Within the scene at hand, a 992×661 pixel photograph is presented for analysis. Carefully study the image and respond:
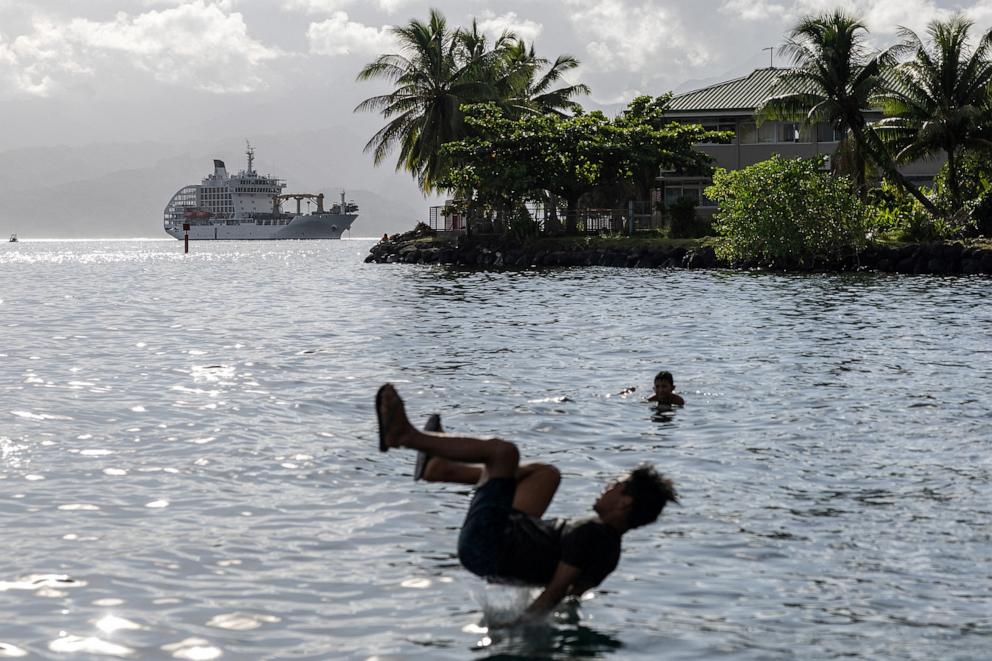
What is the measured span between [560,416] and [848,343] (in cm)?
1055

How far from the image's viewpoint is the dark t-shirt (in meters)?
7.19

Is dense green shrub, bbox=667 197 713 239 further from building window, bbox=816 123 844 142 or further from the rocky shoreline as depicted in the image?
building window, bbox=816 123 844 142

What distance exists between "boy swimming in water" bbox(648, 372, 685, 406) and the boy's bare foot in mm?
8931

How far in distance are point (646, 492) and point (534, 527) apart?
743 millimetres

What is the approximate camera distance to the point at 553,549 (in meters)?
7.28

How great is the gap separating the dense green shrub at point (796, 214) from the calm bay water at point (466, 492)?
83.5ft

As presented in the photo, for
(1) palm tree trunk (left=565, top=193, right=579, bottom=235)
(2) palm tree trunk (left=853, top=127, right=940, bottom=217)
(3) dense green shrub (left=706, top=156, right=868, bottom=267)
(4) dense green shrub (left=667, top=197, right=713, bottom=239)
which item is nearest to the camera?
(3) dense green shrub (left=706, top=156, right=868, bottom=267)

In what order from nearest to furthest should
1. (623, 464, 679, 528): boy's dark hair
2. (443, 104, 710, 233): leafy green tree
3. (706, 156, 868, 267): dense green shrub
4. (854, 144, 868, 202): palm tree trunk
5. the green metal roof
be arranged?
(623, 464, 679, 528): boy's dark hair
(706, 156, 868, 267): dense green shrub
(854, 144, 868, 202): palm tree trunk
(443, 104, 710, 233): leafy green tree
the green metal roof

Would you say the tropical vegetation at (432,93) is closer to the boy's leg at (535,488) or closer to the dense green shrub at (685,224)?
the dense green shrub at (685,224)

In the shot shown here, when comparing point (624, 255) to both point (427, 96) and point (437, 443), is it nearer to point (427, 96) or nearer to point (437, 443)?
point (427, 96)

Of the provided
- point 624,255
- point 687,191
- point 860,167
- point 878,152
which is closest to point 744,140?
point 687,191

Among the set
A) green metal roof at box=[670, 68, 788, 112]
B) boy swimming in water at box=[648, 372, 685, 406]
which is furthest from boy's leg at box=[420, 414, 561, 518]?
green metal roof at box=[670, 68, 788, 112]

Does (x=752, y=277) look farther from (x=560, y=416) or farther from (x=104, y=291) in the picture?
(x=560, y=416)

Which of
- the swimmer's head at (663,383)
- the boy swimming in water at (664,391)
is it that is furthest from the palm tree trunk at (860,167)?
the swimmer's head at (663,383)
